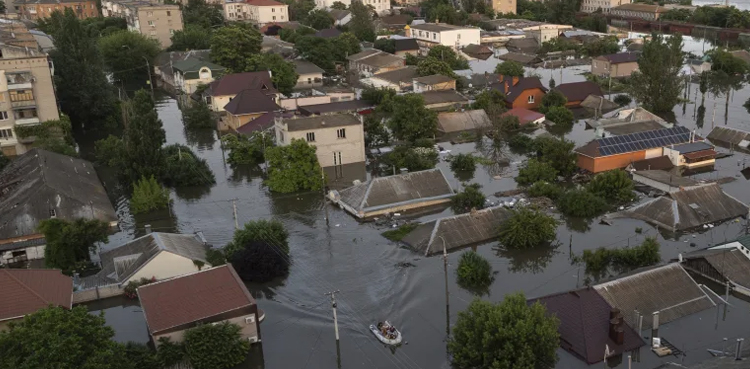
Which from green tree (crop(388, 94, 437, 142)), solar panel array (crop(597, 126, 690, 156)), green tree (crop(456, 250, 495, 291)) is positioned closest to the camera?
green tree (crop(456, 250, 495, 291))

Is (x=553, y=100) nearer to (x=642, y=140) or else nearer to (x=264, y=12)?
(x=642, y=140)

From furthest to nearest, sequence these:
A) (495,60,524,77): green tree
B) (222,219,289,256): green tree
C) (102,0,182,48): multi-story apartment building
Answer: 1. (102,0,182,48): multi-story apartment building
2. (495,60,524,77): green tree
3. (222,219,289,256): green tree

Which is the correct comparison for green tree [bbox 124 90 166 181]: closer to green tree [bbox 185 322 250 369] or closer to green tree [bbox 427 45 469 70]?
green tree [bbox 185 322 250 369]

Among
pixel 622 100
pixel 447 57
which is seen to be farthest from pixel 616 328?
pixel 447 57

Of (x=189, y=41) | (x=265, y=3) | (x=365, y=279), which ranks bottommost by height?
(x=365, y=279)

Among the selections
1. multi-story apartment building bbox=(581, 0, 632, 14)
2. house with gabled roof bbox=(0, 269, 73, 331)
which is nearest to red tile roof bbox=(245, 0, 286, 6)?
multi-story apartment building bbox=(581, 0, 632, 14)

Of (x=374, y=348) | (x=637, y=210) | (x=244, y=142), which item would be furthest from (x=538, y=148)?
(x=374, y=348)
